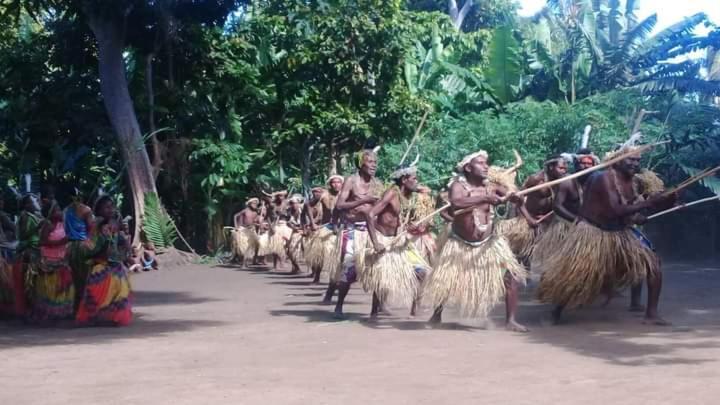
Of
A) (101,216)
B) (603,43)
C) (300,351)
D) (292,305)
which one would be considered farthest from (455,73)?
(300,351)

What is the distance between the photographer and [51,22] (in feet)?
58.0

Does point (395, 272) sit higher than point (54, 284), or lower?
higher

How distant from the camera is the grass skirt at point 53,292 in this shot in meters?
8.17

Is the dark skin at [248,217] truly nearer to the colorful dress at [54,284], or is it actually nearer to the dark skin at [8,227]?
the dark skin at [8,227]

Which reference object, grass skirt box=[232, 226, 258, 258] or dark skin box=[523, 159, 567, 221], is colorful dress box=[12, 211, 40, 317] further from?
grass skirt box=[232, 226, 258, 258]

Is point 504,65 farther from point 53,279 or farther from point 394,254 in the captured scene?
point 53,279

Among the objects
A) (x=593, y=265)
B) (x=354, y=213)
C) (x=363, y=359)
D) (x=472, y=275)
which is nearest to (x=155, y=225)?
(x=354, y=213)

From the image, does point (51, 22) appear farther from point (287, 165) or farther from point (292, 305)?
point (292, 305)

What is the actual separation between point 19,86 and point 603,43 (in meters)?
10.1

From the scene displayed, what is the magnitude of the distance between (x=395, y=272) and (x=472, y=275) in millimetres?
656

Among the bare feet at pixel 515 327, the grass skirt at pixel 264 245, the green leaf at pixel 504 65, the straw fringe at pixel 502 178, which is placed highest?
the green leaf at pixel 504 65

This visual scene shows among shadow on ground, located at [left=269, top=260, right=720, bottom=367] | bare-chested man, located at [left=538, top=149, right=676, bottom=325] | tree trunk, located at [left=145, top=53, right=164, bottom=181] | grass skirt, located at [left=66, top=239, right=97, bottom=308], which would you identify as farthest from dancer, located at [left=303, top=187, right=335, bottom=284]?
tree trunk, located at [left=145, top=53, right=164, bottom=181]

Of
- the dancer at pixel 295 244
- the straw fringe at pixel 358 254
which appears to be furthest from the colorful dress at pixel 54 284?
the dancer at pixel 295 244

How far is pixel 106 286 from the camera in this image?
789 cm
